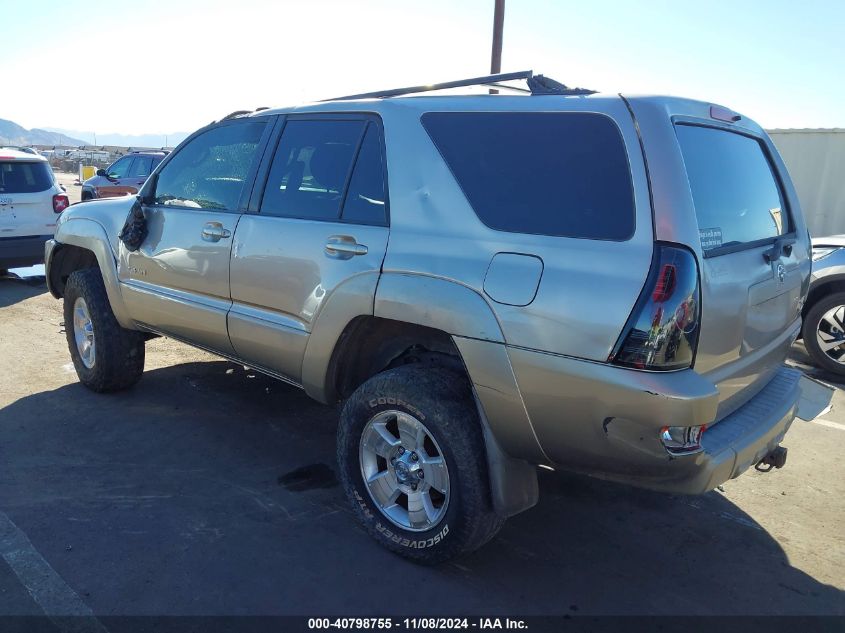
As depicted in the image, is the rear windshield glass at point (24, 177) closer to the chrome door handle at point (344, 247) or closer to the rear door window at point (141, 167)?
the rear door window at point (141, 167)

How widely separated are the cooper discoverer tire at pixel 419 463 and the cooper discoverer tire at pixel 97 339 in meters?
2.35

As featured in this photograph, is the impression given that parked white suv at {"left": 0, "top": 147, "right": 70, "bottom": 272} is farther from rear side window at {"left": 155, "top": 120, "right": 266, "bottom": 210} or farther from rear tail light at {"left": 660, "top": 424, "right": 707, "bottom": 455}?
rear tail light at {"left": 660, "top": 424, "right": 707, "bottom": 455}

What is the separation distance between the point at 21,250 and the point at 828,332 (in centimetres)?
897

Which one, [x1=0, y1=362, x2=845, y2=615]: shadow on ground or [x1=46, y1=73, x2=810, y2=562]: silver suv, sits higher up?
[x1=46, y1=73, x2=810, y2=562]: silver suv

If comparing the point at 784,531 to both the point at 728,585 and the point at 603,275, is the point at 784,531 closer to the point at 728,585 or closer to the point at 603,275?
the point at 728,585

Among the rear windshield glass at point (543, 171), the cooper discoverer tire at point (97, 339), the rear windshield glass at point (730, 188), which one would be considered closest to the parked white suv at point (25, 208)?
the cooper discoverer tire at point (97, 339)

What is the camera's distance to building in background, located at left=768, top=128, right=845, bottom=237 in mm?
11102

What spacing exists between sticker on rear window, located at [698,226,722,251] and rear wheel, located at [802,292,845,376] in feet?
14.0

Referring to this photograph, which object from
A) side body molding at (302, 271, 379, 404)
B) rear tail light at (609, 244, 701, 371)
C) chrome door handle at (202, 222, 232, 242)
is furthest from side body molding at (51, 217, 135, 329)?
rear tail light at (609, 244, 701, 371)

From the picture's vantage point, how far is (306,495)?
146 inches

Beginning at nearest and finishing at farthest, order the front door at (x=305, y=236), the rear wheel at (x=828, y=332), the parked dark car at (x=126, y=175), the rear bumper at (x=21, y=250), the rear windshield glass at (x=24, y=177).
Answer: the front door at (x=305, y=236)
the rear wheel at (x=828, y=332)
the rear bumper at (x=21, y=250)
the rear windshield glass at (x=24, y=177)
the parked dark car at (x=126, y=175)

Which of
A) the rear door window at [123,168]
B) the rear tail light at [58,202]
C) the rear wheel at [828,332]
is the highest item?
the rear door window at [123,168]

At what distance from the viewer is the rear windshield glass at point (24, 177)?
342 inches

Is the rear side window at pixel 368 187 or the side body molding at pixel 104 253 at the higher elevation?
the rear side window at pixel 368 187
